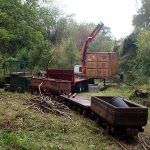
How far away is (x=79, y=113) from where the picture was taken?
62.5 feet

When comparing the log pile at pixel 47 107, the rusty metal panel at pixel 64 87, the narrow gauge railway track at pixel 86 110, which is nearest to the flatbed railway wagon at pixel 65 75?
the rusty metal panel at pixel 64 87

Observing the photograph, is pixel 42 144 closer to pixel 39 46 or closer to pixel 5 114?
pixel 5 114

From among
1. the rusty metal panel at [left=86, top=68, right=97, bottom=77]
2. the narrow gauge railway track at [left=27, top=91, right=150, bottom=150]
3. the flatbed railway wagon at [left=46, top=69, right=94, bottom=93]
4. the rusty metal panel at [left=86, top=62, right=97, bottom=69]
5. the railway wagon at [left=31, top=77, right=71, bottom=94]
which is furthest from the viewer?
the rusty metal panel at [left=86, top=68, right=97, bottom=77]

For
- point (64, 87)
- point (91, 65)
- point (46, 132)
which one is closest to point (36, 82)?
point (64, 87)

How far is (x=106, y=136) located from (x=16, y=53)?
25649 millimetres

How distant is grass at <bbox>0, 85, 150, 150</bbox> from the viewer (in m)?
11.3

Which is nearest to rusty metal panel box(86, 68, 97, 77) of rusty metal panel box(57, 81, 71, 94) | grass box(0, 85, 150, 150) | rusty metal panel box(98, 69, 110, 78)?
rusty metal panel box(98, 69, 110, 78)

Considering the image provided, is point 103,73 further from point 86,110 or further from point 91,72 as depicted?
point 86,110

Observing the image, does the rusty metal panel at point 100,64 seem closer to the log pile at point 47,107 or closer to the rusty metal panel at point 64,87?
the rusty metal panel at point 64,87

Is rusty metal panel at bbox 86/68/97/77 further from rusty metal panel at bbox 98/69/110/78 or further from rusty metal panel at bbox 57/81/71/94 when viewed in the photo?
rusty metal panel at bbox 57/81/71/94

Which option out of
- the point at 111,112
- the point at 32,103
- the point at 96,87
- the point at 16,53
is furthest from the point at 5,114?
the point at 16,53

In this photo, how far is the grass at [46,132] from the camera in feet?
37.0

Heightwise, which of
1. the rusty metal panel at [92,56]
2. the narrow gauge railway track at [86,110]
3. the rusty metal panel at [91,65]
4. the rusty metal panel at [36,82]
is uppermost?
the rusty metal panel at [92,56]

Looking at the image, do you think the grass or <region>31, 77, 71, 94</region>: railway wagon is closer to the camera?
the grass
